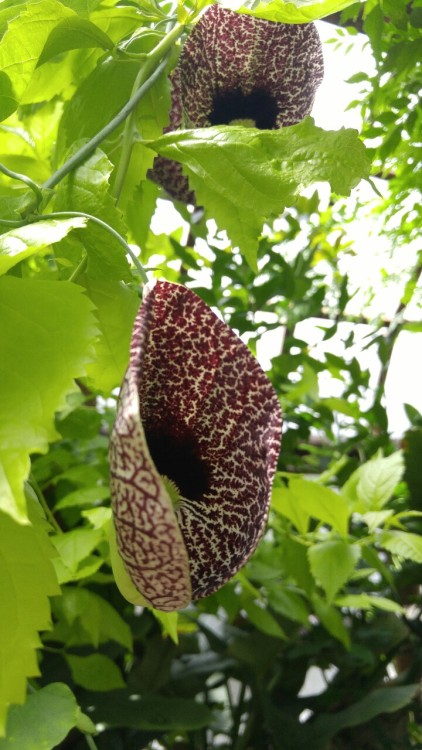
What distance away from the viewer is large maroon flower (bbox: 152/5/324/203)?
1.57 ft

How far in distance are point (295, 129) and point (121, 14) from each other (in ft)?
0.52

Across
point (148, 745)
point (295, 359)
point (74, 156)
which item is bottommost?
point (148, 745)

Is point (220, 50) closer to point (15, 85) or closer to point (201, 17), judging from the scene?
point (201, 17)

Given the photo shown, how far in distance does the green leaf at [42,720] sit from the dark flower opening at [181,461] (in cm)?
15

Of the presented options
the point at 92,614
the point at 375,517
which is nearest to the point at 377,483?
the point at 375,517

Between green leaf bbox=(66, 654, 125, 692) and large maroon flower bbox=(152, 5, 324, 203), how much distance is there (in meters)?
0.52

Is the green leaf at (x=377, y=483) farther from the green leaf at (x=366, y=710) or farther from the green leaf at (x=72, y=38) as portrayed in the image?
the green leaf at (x=72, y=38)

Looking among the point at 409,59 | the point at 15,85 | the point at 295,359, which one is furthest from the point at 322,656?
the point at 15,85

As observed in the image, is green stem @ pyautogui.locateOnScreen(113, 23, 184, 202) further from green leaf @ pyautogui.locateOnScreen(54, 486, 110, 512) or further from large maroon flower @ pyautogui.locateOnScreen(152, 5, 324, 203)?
green leaf @ pyautogui.locateOnScreen(54, 486, 110, 512)

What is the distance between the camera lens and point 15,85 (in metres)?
0.43

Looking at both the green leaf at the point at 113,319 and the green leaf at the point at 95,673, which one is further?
the green leaf at the point at 95,673

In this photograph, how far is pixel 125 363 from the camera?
16.8 inches

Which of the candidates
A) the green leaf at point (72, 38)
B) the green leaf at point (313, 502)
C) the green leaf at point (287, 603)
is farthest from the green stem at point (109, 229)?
the green leaf at point (287, 603)

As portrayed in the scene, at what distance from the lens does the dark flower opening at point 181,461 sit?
36cm
